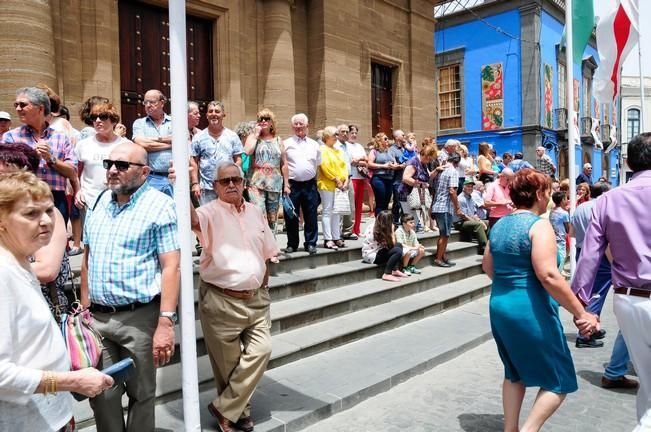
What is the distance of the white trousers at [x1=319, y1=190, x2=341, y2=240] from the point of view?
775cm

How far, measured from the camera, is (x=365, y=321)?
6.08 meters

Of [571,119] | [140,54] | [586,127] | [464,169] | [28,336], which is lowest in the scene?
[28,336]

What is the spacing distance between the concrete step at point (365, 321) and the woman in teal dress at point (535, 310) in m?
2.44

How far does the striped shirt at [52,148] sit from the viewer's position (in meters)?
4.43

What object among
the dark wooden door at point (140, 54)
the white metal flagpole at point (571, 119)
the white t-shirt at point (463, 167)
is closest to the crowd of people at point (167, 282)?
the white metal flagpole at point (571, 119)

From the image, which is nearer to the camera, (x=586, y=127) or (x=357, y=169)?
(x=357, y=169)

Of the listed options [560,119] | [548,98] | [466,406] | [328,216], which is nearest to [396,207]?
[328,216]

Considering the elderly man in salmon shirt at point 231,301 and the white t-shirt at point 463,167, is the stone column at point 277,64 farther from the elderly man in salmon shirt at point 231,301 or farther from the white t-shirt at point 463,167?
the elderly man in salmon shirt at point 231,301

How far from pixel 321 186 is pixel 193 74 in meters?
4.16

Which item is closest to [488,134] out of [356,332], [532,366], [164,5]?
[164,5]

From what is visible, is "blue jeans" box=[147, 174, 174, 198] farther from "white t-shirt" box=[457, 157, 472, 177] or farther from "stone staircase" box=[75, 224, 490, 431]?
"white t-shirt" box=[457, 157, 472, 177]

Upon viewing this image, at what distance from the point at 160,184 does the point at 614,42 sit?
6.95 meters

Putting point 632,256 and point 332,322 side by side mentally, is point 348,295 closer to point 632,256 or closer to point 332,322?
point 332,322

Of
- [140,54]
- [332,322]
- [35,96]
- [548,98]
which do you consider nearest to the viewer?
[35,96]
